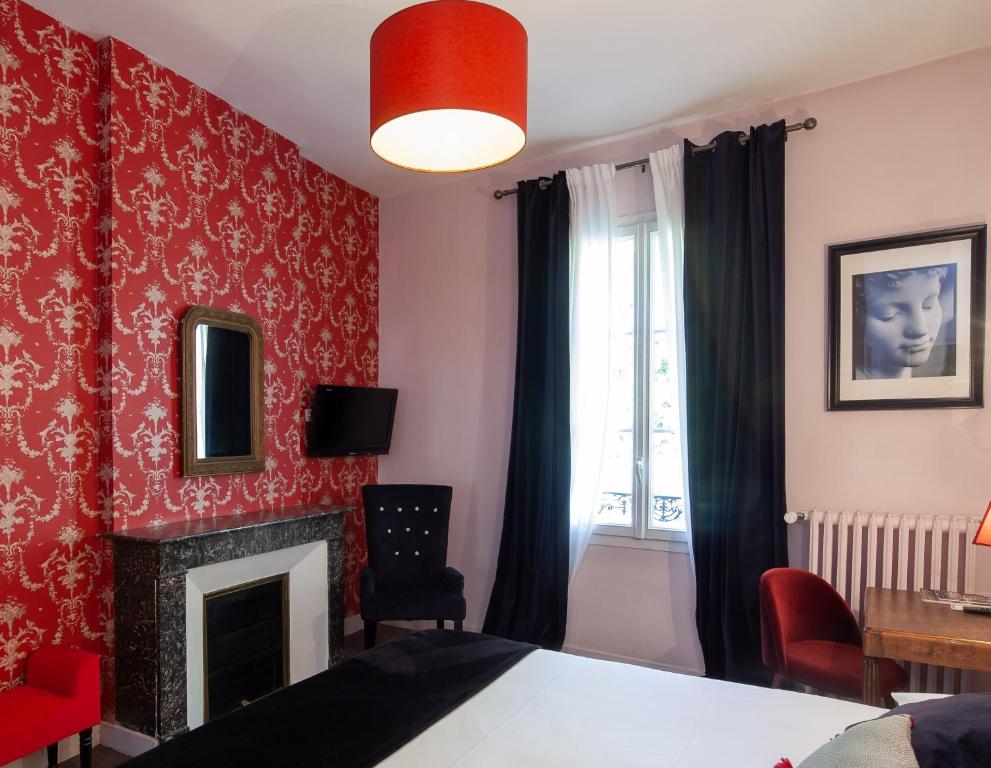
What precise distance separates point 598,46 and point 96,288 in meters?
2.43

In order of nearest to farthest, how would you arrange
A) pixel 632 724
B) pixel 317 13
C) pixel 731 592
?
pixel 632 724 → pixel 317 13 → pixel 731 592

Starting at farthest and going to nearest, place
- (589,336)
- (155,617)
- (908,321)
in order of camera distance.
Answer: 1. (589,336)
2. (908,321)
3. (155,617)

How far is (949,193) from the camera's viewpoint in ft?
9.20

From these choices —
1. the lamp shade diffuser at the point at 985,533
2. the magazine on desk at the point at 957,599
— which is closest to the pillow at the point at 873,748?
the lamp shade diffuser at the point at 985,533

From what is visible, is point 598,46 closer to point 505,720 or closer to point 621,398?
point 621,398

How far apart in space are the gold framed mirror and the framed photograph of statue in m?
2.93

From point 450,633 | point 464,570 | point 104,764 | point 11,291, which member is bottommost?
point 104,764

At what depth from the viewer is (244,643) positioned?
9.78 ft

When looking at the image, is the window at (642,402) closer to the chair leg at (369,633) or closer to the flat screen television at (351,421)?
the chair leg at (369,633)

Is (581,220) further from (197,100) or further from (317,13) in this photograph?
(197,100)

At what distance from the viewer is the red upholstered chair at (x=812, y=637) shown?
235 centimetres

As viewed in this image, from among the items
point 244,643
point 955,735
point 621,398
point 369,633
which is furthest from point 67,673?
point 621,398

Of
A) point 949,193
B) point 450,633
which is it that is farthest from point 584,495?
point 949,193

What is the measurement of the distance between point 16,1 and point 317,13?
1149 mm
